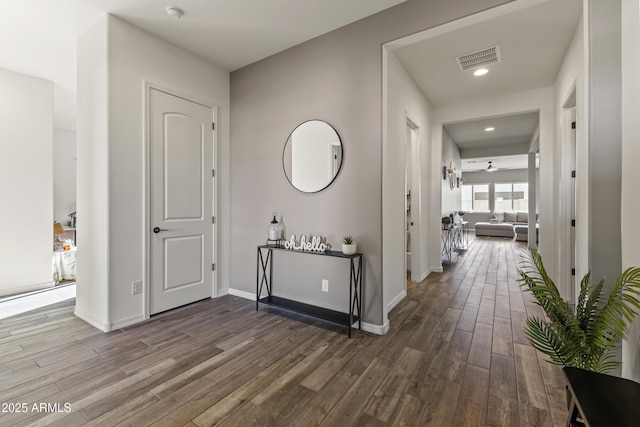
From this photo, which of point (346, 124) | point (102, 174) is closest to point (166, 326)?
point (102, 174)

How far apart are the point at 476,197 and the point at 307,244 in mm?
11968

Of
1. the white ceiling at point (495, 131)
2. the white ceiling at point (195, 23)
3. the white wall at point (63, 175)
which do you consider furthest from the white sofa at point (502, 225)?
the white wall at point (63, 175)

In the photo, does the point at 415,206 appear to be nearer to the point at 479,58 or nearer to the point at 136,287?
the point at 479,58

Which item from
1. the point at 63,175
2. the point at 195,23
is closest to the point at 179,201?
the point at 195,23

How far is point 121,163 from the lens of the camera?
265 cm

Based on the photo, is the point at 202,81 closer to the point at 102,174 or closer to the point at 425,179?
the point at 102,174

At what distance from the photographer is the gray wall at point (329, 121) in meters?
2.58

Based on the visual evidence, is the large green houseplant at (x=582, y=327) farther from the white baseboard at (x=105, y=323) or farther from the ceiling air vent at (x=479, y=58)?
the white baseboard at (x=105, y=323)

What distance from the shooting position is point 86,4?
95.9 inches

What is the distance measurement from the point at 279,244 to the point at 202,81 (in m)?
2.13

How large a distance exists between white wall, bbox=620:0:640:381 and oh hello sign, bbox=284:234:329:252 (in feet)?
6.85

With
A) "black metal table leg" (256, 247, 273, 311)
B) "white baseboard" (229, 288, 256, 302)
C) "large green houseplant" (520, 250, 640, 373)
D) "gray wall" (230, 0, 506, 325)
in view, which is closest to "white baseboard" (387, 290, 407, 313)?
"gray wall" (230, 0, 506, 325)

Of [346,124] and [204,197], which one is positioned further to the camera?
[204,197]

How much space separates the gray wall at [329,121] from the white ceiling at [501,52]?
40cm
